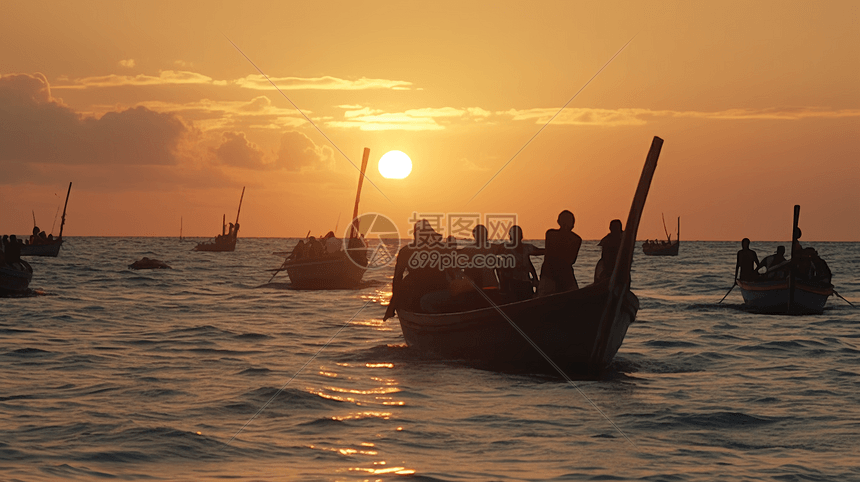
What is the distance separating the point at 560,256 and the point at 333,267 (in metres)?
26.0

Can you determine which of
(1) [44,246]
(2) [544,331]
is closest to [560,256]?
(2) [544,331]

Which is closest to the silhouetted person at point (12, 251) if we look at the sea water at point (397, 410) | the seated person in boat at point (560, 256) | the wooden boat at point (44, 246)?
the sea water at point (397, 410)

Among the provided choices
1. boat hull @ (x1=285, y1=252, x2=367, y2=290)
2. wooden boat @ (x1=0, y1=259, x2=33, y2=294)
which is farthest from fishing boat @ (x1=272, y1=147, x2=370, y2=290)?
wooden boat @ (x1=0, y1=259, x2=33, y2=294)

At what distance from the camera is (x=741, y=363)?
15.2 m

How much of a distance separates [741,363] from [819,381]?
216 cm

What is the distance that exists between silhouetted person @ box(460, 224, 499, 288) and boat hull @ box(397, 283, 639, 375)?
1.11 m

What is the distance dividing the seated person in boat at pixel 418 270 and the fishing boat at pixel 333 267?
21.9 metres

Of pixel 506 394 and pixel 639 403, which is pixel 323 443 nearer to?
pixel 506 394

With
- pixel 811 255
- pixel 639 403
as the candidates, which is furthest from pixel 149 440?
pixel 811 255

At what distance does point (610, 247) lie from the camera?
13.2 m

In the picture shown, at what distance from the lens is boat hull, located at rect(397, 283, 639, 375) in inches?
496

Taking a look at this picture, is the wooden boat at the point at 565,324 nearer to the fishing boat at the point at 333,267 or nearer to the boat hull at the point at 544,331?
the boat hull at the point at 544,331

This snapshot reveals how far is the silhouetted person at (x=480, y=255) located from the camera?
13900 millimetres

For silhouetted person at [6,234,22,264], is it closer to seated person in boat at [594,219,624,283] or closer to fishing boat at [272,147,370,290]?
fishing boat at [272,147,370,290]
